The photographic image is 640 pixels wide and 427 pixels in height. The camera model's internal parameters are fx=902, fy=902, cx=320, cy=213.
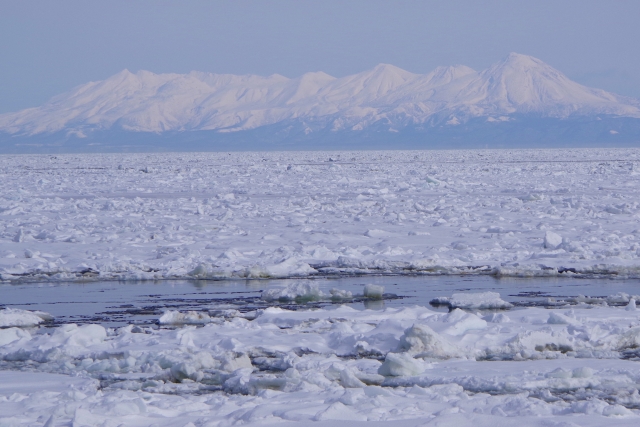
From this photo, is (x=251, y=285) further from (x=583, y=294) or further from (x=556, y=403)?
(x=556, y=403)

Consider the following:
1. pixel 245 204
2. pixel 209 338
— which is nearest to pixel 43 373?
pixel 209 338

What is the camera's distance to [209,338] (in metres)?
6.76

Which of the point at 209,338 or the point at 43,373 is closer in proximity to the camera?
the point at 43,373

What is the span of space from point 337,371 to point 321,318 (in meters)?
1.80

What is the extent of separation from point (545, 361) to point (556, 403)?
0.99 metres

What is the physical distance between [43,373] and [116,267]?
459cm

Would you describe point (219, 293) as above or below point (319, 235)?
below

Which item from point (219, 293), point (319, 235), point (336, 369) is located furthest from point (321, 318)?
point (319, 235)

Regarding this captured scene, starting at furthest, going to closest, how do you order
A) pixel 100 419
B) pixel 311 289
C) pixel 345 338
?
pixel 311 289
pixel 345 338
pixel 100 419

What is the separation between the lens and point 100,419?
15.5 feet

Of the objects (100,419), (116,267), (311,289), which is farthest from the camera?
(116,267)

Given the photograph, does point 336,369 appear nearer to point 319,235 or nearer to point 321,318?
point 321,318

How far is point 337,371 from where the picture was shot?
5773 mm

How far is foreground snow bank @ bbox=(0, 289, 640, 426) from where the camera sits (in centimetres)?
491
